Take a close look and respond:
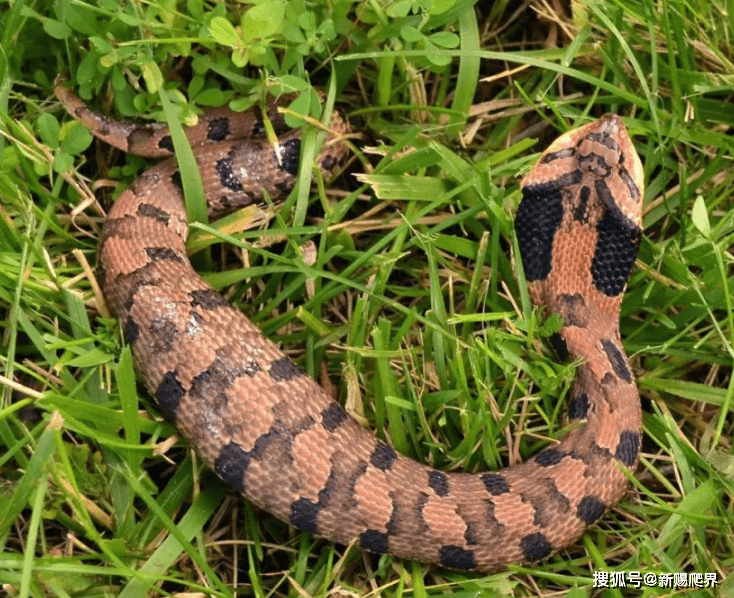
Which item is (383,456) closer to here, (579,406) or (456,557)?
(456,557)

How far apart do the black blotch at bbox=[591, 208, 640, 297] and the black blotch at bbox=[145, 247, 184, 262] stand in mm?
2003

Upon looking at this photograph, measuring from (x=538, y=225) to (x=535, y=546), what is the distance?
4.92ft

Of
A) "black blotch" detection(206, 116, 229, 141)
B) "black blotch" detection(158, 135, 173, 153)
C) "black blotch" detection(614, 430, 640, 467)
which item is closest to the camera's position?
"black blotch" detection(614, 430, 640, 467)

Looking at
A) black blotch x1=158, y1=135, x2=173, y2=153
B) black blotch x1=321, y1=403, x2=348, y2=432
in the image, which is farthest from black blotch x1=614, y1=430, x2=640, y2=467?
black blotch x1=158, y1=135, x2=173, y2=153

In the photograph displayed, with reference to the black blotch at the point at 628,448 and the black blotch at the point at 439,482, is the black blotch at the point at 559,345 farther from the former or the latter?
the black blotch at the point at 439,482

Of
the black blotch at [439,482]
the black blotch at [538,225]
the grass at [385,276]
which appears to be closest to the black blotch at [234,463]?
the grass at [385,276]

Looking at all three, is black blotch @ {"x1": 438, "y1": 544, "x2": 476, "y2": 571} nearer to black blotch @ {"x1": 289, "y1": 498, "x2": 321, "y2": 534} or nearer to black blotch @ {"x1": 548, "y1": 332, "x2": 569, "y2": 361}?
black blotch @ {"x1": 289, "y1": 498, "x2": 321, "y2": 534}

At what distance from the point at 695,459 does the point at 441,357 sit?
1.29 meters

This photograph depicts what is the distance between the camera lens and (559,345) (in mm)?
3973

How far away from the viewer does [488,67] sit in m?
4.41

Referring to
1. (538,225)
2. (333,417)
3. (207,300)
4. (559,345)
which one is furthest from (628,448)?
(207,300)

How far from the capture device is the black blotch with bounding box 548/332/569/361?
395 centimetres

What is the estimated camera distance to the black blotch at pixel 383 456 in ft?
12.1

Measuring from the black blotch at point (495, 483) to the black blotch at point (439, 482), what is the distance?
18cm
